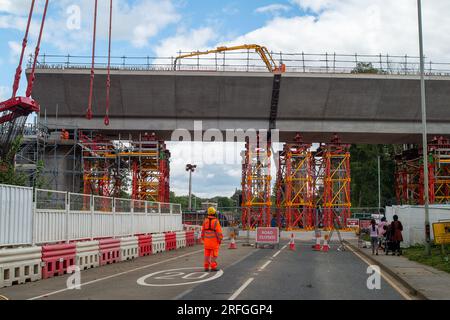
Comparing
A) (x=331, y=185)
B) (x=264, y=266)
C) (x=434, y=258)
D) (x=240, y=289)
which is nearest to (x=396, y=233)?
(x=434, y=258)

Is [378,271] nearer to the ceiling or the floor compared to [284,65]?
nearer to the floor

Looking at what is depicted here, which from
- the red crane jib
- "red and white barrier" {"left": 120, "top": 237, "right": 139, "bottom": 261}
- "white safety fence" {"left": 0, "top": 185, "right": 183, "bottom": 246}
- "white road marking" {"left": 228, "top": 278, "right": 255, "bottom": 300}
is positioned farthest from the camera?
the red crane jib

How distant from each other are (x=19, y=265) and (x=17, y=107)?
71.6ft

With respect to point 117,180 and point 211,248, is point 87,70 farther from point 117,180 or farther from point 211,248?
point 211,248

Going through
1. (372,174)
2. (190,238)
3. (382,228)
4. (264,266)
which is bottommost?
(264,266)

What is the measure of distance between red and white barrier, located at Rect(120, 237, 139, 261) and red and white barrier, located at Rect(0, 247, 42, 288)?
6.65 metres

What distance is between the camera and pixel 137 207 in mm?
26938

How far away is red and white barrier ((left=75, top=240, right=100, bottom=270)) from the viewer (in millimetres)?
18828

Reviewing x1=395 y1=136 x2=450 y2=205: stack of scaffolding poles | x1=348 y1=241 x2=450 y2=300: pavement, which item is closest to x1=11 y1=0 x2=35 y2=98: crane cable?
x1=348 y1=241 x2=450 y2=300: pavement

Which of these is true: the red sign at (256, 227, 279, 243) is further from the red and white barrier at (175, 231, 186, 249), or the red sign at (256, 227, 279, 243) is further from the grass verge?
the grass verge

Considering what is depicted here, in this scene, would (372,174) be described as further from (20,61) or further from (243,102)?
(20,61)

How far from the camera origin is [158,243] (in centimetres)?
2806
